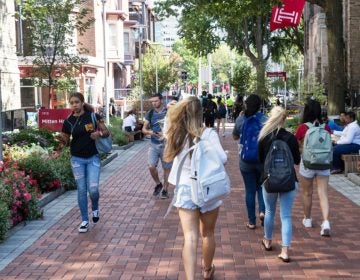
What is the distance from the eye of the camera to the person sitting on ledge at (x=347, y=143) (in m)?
13.0

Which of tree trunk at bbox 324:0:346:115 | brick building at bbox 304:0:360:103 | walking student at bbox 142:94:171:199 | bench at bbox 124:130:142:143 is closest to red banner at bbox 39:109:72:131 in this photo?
bench at bbox 124:130:142:143

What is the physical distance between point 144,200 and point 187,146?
537 centimetres

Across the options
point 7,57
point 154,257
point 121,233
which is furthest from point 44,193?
point 7,57

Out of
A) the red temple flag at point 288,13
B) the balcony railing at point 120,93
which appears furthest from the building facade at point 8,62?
the balcony railing at point 120,93

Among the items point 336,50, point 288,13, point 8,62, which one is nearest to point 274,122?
point 336,50

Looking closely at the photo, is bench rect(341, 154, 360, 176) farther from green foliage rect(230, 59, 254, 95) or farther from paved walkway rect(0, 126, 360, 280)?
green foliage rect(230, 59, 254, 95)

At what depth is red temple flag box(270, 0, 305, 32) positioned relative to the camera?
20714mm

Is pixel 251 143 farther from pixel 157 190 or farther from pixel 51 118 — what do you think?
pixel 51 118

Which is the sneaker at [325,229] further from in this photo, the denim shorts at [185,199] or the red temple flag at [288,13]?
the red temple flag at [288,13]

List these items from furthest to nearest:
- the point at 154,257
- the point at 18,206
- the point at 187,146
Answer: the point at 18,206
the point at 154,257
the point at 187,146

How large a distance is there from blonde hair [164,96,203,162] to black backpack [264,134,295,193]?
4.96ft

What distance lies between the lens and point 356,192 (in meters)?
10.9

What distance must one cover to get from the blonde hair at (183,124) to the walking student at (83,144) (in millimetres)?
2927

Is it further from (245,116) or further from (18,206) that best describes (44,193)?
(245,116)
